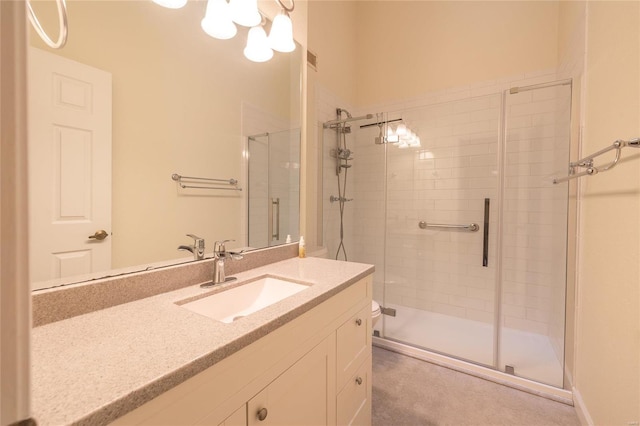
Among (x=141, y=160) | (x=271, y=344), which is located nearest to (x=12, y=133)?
(x=271, y=344)

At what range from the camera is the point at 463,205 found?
8.30 feet

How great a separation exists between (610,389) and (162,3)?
8.16 ft

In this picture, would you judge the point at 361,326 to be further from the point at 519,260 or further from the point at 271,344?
the point at 519,260

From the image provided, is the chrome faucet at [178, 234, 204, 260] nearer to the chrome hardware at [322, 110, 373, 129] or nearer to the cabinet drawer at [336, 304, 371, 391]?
the cabinet drawer at [336, 304, 371, 391]

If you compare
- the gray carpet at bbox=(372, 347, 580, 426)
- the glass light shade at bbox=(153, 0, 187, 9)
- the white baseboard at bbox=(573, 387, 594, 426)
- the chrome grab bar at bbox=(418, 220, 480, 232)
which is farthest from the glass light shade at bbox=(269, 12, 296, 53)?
the white baseboard at bbox=(573, 387, 594, 426)

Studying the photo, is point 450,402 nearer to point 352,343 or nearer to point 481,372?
point 481,372

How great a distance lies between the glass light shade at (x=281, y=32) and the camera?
1378mm

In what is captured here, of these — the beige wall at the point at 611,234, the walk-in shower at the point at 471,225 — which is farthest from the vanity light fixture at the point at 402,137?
the beige wall at the point at 611,234

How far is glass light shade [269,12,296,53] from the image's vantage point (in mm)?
1378

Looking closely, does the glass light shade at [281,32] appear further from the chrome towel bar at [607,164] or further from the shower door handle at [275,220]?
the chrome towel bar at [607,164]

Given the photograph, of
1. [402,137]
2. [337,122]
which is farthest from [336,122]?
[402,137]

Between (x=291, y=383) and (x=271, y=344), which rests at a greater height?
(x=271, y=344)

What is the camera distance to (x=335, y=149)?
2730 mm

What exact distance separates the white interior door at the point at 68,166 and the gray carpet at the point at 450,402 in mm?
1631
